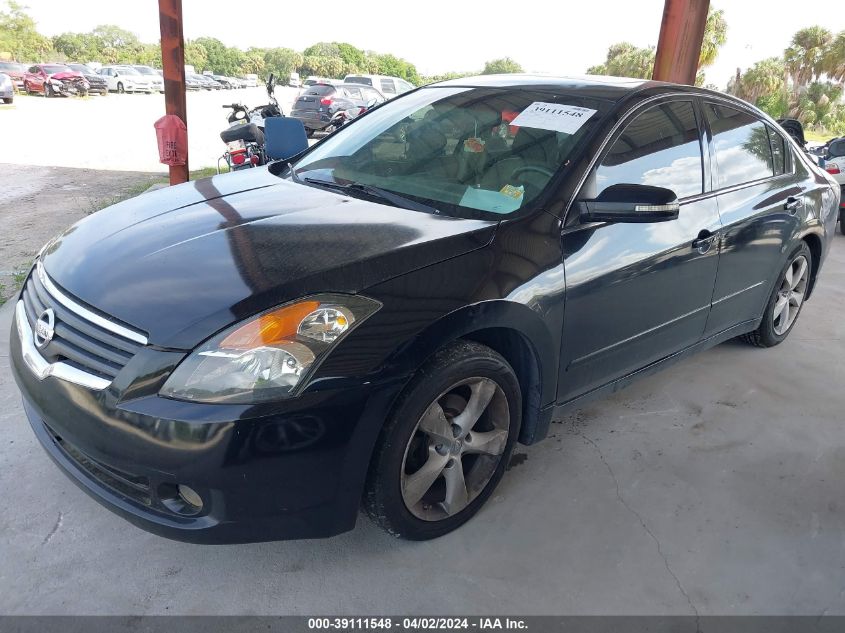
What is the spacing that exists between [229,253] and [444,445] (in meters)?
0.96

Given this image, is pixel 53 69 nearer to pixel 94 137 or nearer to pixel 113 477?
pixel 94 137

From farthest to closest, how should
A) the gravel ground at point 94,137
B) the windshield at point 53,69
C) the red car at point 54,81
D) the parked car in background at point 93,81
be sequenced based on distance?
the parked car in background at point 93,81
the windshield at point 53,69
the red car at point 54,81
the gravel ground at point 94,137

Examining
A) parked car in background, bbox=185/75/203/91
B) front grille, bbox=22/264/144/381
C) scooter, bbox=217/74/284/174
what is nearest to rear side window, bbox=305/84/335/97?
scooter, bbox=217/74/284/174

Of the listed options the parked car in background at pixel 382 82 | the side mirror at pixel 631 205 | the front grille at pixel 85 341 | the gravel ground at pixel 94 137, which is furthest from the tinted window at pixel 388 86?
the front grille at pixel 85 341

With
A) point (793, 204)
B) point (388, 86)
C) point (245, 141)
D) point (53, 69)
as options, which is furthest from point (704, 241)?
point (53, 69)

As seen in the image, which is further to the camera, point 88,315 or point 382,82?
point 382,82

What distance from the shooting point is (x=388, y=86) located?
81.6 feet

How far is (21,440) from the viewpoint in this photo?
283cm

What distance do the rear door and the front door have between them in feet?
0.47

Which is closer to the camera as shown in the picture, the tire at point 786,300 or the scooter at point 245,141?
the tire at point 786,300

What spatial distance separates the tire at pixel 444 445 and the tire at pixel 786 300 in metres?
2.33

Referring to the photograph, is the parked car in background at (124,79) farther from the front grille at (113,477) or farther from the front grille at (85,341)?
the front grille at (113,477)

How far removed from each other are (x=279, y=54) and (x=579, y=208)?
11250 centimetres

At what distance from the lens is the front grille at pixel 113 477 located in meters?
1.93
